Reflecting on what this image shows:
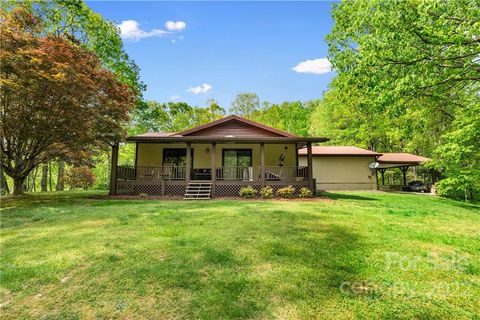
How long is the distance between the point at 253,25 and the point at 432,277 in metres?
13.0

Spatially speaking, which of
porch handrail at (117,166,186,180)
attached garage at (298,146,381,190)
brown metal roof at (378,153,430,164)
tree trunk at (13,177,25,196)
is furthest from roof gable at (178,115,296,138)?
brown metal roof at (378,153,430,164)

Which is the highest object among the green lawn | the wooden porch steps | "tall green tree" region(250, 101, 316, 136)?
"tall green tree" region(250, 101, 316, 136)

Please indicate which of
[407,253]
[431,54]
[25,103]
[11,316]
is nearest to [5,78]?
[25,103]

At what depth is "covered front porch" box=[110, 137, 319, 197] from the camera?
12758mm

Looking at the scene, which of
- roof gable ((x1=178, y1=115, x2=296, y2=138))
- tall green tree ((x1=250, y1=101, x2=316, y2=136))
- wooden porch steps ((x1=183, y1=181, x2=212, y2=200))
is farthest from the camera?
tall green tree ((x1=250, y1=101, x2=316, y2=136))

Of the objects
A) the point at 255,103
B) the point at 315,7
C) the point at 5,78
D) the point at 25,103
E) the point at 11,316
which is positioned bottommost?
the point at 11,316

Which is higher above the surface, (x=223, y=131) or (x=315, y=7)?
(x=315, y=7)

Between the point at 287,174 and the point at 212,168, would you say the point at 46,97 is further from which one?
the point at 287,174

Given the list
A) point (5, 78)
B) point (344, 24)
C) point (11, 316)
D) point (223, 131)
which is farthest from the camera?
point (223, 131)

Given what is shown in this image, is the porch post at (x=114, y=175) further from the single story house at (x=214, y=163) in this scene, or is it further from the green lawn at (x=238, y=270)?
the green lawn at (x=238, y=270)

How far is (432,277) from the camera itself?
11.1 feet

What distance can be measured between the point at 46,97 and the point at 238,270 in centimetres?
938

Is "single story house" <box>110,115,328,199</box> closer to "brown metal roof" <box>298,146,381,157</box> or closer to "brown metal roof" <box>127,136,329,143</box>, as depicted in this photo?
"brown metal roof" <box>127,136,329,143</box>

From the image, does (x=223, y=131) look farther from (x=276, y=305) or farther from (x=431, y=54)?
(x=276, y=305)
